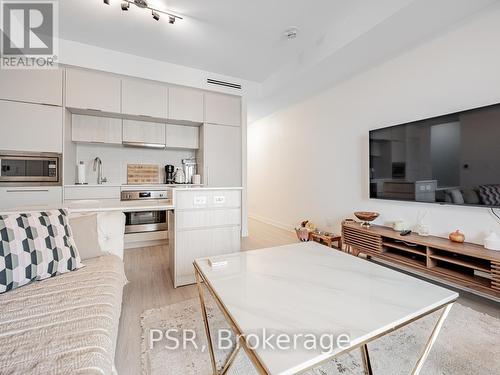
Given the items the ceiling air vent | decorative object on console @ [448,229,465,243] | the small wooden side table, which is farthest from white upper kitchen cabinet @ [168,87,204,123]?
decorative object on console @ [448,229,465,243]

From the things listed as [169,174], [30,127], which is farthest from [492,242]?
[30,127]

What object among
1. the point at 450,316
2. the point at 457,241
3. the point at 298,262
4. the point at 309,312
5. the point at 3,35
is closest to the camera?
the point at 309,312

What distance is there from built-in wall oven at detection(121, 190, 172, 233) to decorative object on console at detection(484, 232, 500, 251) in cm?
349

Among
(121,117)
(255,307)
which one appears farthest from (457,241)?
(121,117)

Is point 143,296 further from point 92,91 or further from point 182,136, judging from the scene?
point 92,91

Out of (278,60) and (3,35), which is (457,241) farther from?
(3,35)

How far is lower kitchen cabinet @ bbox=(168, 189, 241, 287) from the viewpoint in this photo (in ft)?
7.07

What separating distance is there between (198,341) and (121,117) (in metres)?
3.32

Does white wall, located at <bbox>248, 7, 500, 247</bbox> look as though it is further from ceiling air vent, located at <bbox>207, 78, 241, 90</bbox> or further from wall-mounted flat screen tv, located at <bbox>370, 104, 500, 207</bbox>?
ceiling air vent, located at <bbox>207, 78, 241, 90</bbox>

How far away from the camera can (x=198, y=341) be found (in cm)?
139

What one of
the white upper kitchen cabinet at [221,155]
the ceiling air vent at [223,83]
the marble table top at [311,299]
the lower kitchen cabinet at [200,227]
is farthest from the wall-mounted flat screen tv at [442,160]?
the ceiling air vent at [223,83]

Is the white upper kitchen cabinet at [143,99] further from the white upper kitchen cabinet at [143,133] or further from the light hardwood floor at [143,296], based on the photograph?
the light hardwood floor at [143,296]

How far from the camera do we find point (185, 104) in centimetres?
357

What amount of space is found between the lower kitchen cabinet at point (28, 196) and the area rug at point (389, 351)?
222 cm
